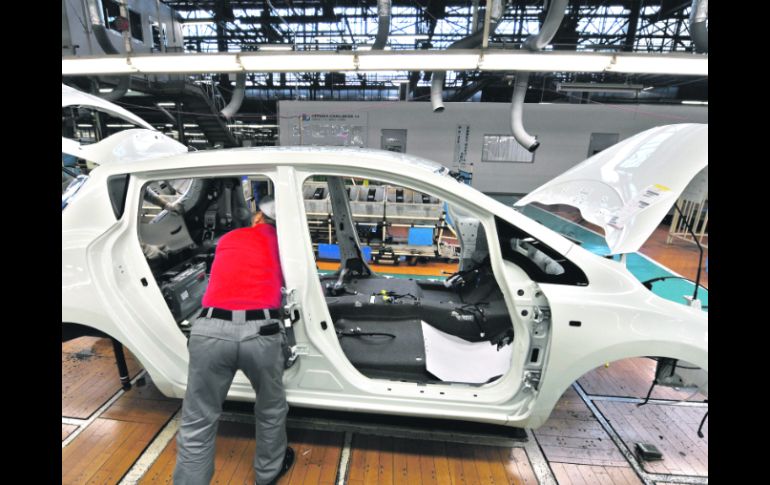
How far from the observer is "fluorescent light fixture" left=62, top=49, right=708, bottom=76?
398cm

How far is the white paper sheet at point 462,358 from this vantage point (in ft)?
6.96

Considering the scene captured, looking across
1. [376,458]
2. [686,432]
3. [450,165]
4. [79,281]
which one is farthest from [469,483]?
[450,165]

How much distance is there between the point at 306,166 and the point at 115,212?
1.16 meters

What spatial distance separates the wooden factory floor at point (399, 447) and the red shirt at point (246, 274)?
0.96 m

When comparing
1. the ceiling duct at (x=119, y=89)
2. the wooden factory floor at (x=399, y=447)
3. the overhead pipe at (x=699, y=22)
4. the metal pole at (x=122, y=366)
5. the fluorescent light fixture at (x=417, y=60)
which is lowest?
the wooden factory floor at (x=399, y=447)

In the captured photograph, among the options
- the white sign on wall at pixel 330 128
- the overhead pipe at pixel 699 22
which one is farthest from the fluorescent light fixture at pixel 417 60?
the white sign on wall at pixel 330 128

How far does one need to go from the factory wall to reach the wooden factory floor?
31.7 feet

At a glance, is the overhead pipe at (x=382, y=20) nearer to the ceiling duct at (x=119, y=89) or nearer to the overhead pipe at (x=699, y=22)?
the overhead pipe at (x=699, y=22)

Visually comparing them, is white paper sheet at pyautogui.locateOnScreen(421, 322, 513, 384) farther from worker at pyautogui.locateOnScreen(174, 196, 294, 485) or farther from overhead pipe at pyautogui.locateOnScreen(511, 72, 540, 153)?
A: overhead pipe at pyautogui.locateOnScreen(511, 72, 540, 153)

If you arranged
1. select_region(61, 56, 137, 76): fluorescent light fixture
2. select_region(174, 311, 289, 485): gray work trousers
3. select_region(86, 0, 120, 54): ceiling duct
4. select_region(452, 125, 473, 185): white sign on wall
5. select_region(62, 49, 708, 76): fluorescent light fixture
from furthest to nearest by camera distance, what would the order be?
select_region(452, 125, 473, 185): white sign on wall
select_region(86, 0, 120, 54): ceiling duct
select_region(61, 56, 137, 76): fluorescent light fixture
select_region(62, 49, 708, 76): fluorescent light fixture
select_region(174, 311, 289, 485): gray work trousers

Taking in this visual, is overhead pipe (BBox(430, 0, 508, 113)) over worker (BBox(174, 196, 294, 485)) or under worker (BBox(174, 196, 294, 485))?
over

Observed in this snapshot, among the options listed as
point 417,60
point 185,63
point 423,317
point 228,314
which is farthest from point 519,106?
point 228,314

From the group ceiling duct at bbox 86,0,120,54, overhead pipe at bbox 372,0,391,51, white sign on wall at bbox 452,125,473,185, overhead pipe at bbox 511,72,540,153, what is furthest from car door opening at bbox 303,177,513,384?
white sign on wall at bbox 452,125,473,185

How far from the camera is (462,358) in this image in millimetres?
2318
